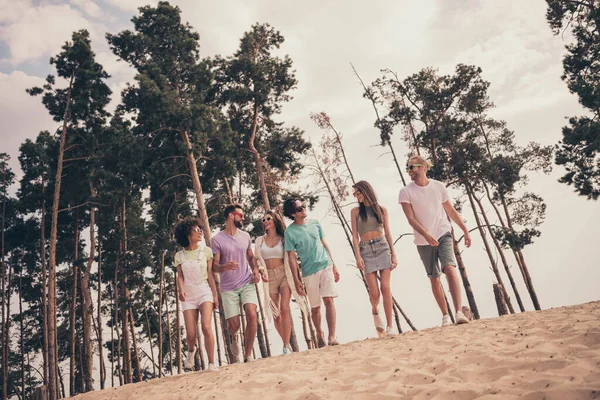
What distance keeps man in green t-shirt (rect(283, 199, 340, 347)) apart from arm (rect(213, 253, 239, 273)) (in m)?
0.78

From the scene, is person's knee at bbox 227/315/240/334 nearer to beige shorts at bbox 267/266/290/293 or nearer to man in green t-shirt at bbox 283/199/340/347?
beige shorts at bbox 267/266/290/293

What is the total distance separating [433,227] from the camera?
5742 mm

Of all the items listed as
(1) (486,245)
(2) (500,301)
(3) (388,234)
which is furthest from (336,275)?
(1) (486,245)

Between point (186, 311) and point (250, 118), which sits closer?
point (186, 311)

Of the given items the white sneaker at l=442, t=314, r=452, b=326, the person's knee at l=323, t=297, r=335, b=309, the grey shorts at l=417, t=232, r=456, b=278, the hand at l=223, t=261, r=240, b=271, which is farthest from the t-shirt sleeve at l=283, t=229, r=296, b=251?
the white sneaker at l=442, t=314, r=452, b=326

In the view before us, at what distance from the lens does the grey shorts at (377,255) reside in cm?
568

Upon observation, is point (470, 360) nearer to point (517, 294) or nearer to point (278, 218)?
point (278, 218)

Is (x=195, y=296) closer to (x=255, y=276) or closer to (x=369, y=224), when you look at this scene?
→ (x=255, y=276)

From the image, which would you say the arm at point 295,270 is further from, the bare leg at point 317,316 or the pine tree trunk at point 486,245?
the pine tree trunk at point 486,245

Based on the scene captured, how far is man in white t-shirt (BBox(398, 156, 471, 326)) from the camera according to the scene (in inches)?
221

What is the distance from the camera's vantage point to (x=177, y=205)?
16.8 meters

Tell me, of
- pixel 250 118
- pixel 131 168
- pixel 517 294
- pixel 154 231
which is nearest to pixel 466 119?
pixel 517 294

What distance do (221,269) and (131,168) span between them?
31.7 feet

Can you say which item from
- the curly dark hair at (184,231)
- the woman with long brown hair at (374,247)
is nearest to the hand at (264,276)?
the curly dark hair at (184,231)
